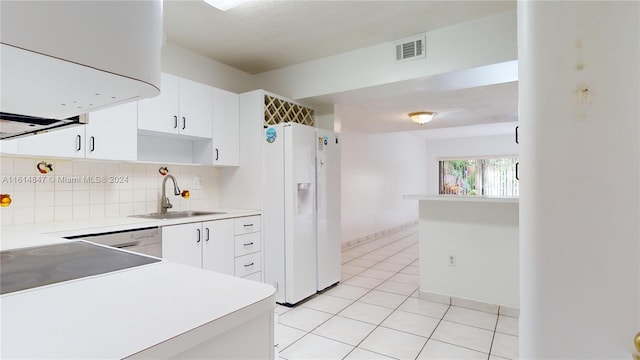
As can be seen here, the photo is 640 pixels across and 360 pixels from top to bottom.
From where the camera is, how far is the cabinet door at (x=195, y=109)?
2838 mm

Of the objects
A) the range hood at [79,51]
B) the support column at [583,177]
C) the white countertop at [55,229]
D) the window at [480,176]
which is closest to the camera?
the range hood at [79,51]

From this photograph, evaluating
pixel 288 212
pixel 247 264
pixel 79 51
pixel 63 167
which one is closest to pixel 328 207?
pixel 288 212

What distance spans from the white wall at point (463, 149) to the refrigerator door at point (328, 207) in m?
5.05

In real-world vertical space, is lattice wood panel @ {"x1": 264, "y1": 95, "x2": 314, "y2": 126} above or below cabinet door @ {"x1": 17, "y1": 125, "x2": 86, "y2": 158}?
above

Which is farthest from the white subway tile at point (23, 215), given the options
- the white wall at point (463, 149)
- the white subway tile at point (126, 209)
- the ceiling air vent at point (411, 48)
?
the white wall at point (463, 149)

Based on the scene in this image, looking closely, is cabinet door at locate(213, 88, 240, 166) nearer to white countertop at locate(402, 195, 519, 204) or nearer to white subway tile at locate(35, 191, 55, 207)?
white subway tile at locate(35, 191, 55, 207)

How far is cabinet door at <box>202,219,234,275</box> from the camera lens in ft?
8.66

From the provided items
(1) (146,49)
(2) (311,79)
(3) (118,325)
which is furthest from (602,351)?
(2) (311,79)

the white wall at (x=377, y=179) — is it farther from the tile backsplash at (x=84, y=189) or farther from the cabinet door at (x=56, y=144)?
the cabinet door at (x=56, y=144)

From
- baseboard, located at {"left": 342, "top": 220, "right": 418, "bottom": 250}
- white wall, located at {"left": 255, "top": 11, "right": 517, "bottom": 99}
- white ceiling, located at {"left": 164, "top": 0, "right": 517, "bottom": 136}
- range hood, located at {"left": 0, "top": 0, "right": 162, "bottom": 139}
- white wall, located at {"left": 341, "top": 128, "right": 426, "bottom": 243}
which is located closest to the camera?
range hood, located at {"left": 0, "top": 0, "right": 162, "bottom": 139}

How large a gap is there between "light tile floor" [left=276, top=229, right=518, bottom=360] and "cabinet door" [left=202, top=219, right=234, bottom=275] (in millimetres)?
653

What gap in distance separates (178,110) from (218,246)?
121cm

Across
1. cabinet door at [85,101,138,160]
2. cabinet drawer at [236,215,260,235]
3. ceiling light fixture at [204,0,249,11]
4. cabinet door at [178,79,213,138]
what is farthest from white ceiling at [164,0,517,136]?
cabinet drawer at [236,215,260,235]

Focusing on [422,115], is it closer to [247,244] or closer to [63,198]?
[247,244]
